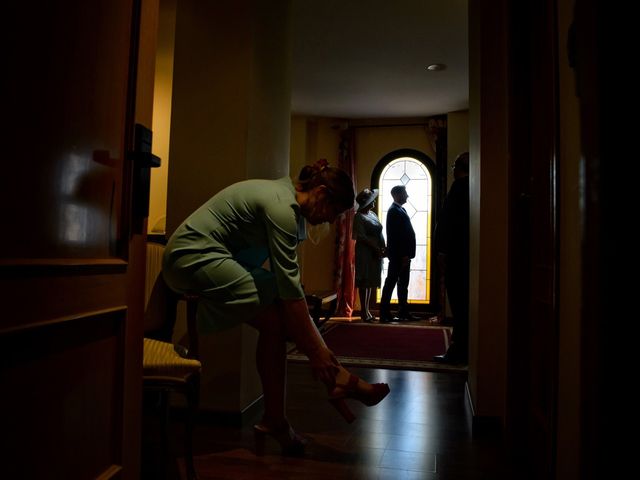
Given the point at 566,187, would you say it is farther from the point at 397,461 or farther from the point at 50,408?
the point at 397,461

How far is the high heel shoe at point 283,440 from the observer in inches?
75.3

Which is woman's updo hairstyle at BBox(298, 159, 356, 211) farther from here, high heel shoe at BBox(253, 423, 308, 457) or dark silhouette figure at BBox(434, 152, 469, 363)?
dark silhouette figure at BBox(434, 152, 469, 363)

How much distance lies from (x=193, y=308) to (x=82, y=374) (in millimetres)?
866

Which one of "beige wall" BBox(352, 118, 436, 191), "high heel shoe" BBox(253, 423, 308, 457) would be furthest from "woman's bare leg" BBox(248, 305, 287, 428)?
"beige wall" BBox(352, 118, 436, 191)

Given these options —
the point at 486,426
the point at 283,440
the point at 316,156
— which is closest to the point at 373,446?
the point at 283,440

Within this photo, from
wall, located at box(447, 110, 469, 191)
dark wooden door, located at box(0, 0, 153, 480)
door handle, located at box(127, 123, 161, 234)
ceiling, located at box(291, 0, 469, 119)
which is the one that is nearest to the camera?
dark wooden door, located at box(0, 0, 153, 480)

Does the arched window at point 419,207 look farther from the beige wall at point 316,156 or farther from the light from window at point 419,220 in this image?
the beige wall at point 316,156

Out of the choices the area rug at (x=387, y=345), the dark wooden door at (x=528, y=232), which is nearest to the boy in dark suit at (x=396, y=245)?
the area rug at (x=387, y=345)

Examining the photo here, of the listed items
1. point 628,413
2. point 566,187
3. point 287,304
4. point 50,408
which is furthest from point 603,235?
point 287,304

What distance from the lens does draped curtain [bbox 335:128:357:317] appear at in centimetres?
680

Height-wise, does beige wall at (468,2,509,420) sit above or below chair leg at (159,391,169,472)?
above

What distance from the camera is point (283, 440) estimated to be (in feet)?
6.29

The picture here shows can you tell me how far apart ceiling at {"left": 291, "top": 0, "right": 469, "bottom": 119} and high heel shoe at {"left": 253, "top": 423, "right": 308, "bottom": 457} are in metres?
3.12

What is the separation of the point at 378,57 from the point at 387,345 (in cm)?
272
